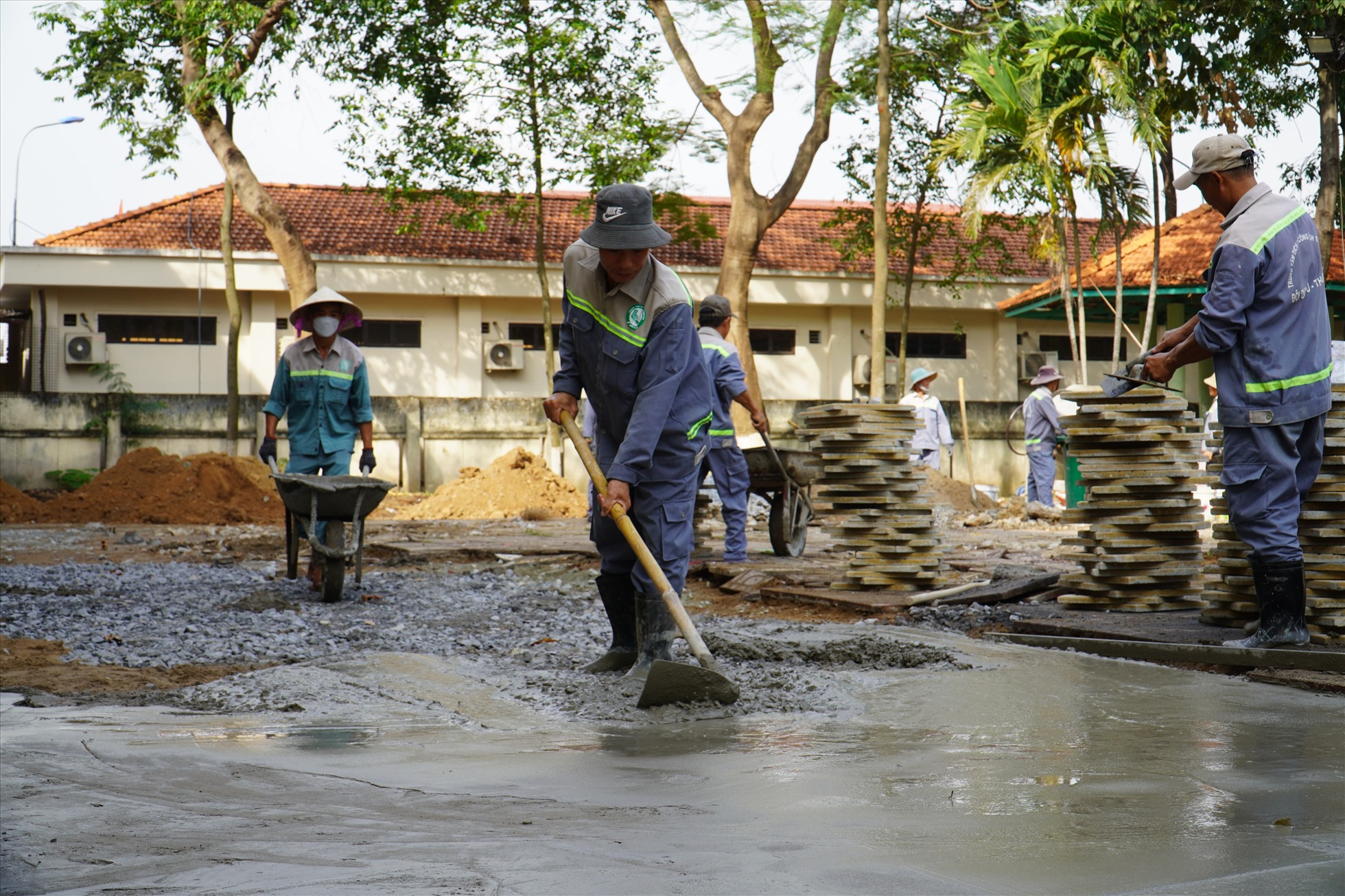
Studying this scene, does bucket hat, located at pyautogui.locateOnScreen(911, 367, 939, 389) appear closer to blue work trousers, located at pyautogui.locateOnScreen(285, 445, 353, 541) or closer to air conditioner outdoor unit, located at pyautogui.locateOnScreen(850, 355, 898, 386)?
blue work trousers, located at pyautogui.locateOnScreen(285, 445, 353, 541)

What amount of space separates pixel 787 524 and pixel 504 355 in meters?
16.3

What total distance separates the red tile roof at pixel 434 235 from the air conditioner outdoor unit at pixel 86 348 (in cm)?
179

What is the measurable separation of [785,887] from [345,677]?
3092mm

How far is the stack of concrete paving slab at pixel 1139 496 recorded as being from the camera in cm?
650

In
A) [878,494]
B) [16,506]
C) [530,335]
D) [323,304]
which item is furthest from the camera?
[530,335]

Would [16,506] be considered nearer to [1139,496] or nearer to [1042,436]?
[1042,436]

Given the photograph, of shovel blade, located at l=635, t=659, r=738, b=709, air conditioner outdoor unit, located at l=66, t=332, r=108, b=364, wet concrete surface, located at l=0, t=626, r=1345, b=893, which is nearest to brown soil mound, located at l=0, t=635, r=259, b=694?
wet concrete surface, located at l=0, t=626, r=1345, b=893

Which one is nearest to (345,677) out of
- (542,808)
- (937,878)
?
(542,808)

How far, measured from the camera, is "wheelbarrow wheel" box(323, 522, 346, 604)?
788 centimetres

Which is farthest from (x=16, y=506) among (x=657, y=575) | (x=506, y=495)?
(x=657, y=575)

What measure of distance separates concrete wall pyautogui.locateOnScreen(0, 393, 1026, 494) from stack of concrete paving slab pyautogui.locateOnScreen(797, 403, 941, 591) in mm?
14100

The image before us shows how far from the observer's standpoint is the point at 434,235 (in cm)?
2764

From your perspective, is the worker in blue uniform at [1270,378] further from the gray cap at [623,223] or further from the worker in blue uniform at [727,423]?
the worker in blue uniform at [727,423]

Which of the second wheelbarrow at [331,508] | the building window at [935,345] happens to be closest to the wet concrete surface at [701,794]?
the second wheelbarrow at [331,508]
